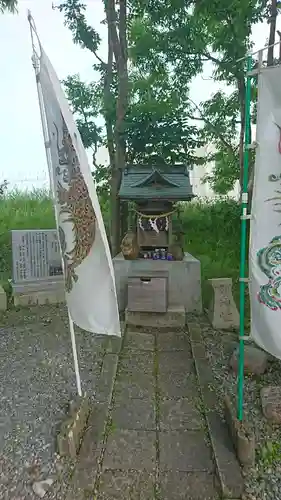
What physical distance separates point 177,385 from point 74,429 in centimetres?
110

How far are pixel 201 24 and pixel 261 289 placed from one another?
610 centimetres

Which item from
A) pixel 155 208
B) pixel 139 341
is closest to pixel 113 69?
pixel 155 208

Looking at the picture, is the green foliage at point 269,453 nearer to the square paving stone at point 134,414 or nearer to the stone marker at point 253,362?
the square paving stone at point 134,414

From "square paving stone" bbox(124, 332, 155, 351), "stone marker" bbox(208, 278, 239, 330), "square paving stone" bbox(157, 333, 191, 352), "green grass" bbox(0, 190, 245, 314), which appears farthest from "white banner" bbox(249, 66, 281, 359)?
"green grass" bbox(0, 190, 245, 314)

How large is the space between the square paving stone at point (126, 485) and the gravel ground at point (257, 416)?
52 centimetres

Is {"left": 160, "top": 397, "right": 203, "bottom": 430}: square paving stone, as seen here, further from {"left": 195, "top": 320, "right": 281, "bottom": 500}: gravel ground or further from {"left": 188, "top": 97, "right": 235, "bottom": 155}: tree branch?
{"left": 188, "top": 97, "right": 235, "bottom": 155}: tree branch

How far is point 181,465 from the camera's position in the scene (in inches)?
88.4

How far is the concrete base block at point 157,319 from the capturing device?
456 centimetres

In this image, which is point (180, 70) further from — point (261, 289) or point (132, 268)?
point (261, 289)

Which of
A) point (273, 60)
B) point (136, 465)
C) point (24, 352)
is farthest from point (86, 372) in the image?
point (273, 60)

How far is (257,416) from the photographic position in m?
2.68

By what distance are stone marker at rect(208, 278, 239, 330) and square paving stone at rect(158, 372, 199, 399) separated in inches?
51.7

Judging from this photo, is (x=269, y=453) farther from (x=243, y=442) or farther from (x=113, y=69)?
(x=113, y=69)

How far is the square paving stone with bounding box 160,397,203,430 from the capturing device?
2.64 metres
